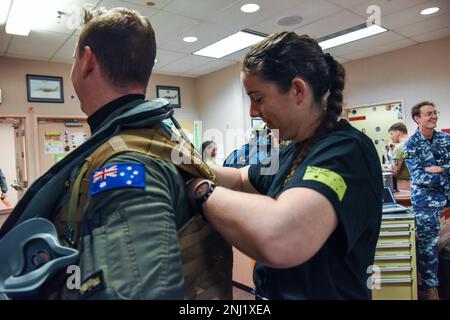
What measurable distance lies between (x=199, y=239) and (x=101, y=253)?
273 mm

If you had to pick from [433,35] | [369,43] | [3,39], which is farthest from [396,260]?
[3,39]

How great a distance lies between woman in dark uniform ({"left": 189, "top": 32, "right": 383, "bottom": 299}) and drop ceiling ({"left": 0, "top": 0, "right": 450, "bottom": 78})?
109 inches

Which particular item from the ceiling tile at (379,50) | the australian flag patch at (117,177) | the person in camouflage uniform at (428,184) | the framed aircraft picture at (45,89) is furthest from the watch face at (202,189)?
the ceiling tile at (379,50)

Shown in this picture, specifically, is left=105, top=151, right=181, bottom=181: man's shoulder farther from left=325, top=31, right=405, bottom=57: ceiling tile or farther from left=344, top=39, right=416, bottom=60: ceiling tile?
left=344, top=39, right=416, bottom=60: ceiling tile

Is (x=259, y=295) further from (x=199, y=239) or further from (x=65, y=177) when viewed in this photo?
(x=65, y=177)

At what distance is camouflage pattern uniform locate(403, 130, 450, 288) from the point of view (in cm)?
284

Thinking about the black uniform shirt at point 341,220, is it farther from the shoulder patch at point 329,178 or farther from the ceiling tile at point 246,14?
the ceiling tile at point 246,14

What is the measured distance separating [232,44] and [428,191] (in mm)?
3230

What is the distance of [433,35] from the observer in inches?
193

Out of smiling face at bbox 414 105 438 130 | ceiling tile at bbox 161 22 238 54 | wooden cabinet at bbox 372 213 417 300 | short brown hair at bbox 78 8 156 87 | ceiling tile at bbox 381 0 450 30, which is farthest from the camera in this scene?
ceiling tile at bbox 161 22 238 54

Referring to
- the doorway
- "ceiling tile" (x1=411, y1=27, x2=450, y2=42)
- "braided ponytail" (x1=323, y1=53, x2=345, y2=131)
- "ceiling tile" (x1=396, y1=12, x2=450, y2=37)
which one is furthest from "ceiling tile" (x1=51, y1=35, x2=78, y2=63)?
"ceiling tile" (x1=411, y1=27, x2=450, y2=42)

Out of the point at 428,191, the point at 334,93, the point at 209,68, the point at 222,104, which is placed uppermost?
the point at 209,68

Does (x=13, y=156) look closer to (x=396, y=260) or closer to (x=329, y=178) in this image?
(x=396, y=260)
